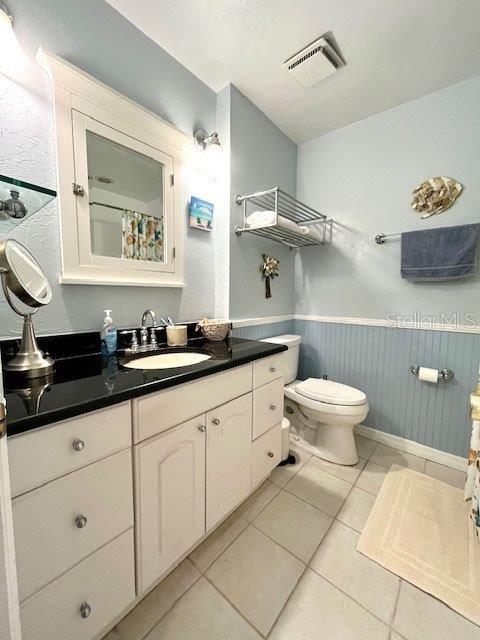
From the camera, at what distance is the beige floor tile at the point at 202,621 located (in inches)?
32.5

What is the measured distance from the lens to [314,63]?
1396 mm

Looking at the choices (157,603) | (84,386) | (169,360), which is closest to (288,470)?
(157,603)

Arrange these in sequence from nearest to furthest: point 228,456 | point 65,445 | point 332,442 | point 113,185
Answer: point 65,445
point 228,456
point 113,185
point 332,442

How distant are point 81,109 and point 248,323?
138 cm

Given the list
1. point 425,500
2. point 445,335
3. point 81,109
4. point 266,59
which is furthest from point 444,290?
point 81,109

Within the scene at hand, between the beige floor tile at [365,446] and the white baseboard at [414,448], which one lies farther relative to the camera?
the beige floor tile at [365,446]

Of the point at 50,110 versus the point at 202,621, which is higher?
the point at 50,110

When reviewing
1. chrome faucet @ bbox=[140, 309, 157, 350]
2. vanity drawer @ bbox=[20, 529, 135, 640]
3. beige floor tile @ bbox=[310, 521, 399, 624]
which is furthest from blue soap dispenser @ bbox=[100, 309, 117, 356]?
beige floor tile @ bbox=[310, 521, 399, 624]

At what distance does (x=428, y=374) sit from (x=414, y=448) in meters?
0.57

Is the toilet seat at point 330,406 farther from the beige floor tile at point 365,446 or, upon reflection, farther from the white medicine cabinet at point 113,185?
the white medicine cabinet at point 113,185

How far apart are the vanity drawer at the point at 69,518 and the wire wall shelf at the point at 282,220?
1420 mm

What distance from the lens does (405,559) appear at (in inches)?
42.4

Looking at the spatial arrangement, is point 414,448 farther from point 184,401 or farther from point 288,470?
point 184,401

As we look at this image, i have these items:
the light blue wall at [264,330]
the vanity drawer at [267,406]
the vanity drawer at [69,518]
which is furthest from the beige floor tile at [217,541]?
the light blue wall at [264,330]
